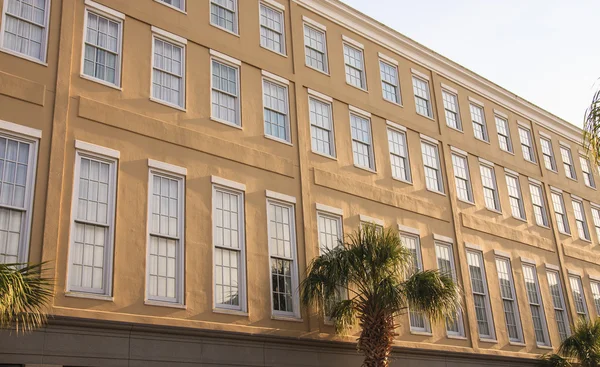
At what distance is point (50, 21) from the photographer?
1602 centimetres

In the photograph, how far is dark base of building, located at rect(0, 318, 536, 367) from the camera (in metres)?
13.4

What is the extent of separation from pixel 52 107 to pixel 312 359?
8658mm

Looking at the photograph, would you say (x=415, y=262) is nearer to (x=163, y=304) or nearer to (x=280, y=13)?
(x=280, y=13)

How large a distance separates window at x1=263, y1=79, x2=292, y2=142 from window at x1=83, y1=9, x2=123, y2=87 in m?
4.61

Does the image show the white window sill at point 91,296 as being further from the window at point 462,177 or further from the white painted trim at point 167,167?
the window at point 462,177

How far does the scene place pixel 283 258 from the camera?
1862 cm

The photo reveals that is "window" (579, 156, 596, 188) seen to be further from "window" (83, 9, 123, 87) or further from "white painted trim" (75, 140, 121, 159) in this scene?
"white painted trim" (75, 140, 121, 159)

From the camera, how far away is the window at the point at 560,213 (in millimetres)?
30141

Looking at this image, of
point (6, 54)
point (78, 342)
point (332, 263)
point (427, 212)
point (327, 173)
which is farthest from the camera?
point (427, 212)

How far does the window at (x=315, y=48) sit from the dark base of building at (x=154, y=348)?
8.90 m

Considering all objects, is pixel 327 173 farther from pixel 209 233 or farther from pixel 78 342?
pixel 78 342

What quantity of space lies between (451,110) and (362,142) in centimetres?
619

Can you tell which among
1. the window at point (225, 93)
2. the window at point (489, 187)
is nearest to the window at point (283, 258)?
the window at point (225, 93)

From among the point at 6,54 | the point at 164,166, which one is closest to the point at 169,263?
the point at 164,166
